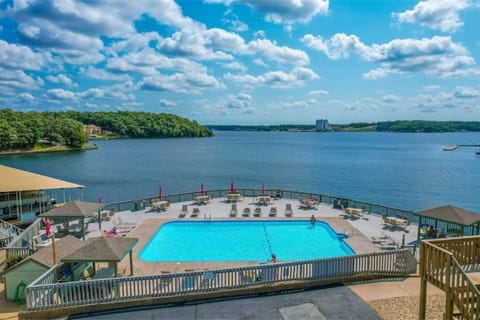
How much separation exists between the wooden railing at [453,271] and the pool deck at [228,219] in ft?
23.4

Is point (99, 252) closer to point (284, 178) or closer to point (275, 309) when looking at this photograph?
point (275, 309)

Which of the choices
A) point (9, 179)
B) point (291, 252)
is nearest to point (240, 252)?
point (291, 252)

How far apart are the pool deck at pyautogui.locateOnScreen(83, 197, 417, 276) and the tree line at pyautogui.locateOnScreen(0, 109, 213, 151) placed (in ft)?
262

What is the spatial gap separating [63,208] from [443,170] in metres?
64.3

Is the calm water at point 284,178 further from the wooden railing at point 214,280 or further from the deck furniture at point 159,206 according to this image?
the wooden railing at point 214,280

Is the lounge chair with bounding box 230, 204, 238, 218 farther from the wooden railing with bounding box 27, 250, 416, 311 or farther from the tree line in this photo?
the tree line

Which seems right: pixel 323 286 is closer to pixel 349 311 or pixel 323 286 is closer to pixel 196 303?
pixel 349 311

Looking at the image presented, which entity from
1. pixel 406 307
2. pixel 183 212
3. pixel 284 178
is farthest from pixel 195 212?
pixel 284 178

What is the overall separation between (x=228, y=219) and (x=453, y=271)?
49.3 ft

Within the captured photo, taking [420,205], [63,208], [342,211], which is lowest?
[420,205]

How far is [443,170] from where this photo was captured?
6181 cm

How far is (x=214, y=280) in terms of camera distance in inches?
397

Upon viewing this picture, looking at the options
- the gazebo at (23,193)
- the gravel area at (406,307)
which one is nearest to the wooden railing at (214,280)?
the gravel area at (406,307)

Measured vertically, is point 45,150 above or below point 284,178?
above
